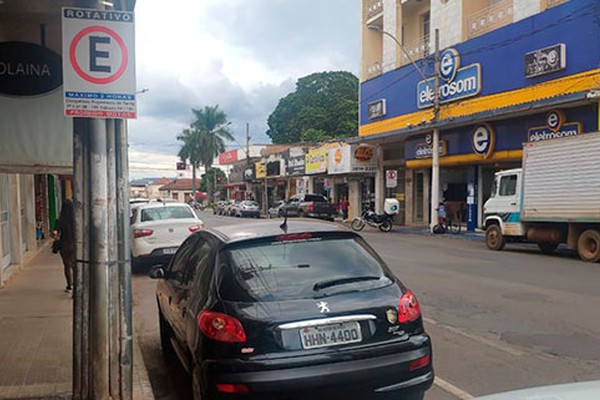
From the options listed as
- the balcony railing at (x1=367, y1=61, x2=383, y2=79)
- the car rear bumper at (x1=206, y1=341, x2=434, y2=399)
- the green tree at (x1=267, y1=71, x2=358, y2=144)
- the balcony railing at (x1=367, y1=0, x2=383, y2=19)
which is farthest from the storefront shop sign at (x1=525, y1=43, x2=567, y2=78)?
the green tree at (x1=267, y1=71, x2=358, y2=144)

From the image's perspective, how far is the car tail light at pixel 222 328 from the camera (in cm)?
355

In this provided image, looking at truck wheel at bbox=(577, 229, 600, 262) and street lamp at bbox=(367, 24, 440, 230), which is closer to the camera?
truck wheel at bbox=(577, 229, 600, 262)

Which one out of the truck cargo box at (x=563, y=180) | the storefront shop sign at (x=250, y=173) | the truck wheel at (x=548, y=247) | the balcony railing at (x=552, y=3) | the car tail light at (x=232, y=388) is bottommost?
the truck wheel at (x=548, y=247)

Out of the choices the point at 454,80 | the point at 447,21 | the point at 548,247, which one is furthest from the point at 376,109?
the point at 548,247

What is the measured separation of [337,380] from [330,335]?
29 centimetres

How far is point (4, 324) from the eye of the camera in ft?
23.4

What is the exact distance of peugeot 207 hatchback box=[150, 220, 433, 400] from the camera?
11.5 ft

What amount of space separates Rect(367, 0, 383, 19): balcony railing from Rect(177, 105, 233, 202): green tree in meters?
38.2

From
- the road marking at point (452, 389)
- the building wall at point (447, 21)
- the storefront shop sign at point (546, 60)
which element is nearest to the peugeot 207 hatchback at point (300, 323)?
the road marking at point (452, 389)

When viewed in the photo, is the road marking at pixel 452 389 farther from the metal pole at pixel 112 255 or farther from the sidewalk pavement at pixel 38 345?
the metal pole at pixel 112 255

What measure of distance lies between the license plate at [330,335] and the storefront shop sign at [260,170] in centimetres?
4732

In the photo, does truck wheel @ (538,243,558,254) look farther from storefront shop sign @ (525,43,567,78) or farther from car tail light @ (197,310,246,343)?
car tail light @ (197,310,246,343)

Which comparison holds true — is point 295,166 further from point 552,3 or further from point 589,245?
point 589,245

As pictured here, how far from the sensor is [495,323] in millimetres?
7188
